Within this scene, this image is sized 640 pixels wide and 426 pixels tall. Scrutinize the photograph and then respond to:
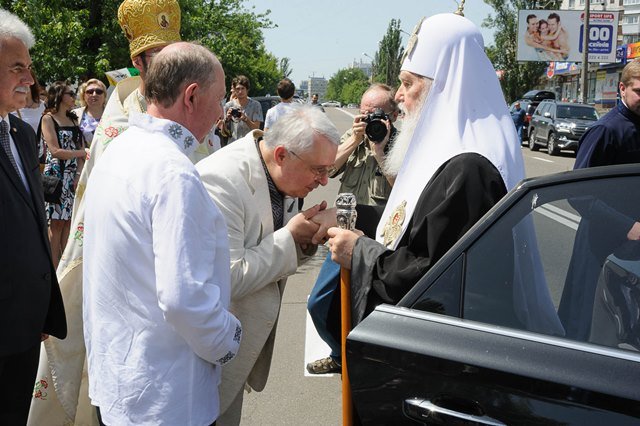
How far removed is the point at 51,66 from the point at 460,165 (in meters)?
17.9

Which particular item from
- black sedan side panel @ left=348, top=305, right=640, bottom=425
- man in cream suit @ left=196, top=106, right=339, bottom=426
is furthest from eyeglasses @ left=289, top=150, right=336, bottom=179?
black sedan side panel @ left=348, top=305, right=640, bottom=425

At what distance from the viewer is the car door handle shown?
167 centimetres

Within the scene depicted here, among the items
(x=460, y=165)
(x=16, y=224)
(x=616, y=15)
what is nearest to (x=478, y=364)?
(x=460, y=165)

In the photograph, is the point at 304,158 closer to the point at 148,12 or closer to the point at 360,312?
the point at 360,312

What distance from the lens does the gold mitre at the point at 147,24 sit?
10.4ft

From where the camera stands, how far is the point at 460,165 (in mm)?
2277

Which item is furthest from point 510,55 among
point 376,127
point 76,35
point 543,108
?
point 376,127

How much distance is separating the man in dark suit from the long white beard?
57.0 inches

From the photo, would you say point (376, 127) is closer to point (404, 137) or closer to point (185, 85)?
point (404, 137)

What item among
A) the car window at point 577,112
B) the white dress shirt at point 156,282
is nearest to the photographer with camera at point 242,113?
the white dress shirt at point 156,282

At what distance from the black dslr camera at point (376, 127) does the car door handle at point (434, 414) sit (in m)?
3.10

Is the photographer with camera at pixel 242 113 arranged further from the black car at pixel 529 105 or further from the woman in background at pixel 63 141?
the black car at pixel 529 105

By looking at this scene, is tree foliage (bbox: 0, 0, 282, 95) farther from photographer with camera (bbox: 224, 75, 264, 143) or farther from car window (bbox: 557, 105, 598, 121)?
car window (bbox: 557, 105, 598, 121)

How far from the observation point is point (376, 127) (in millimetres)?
4754
